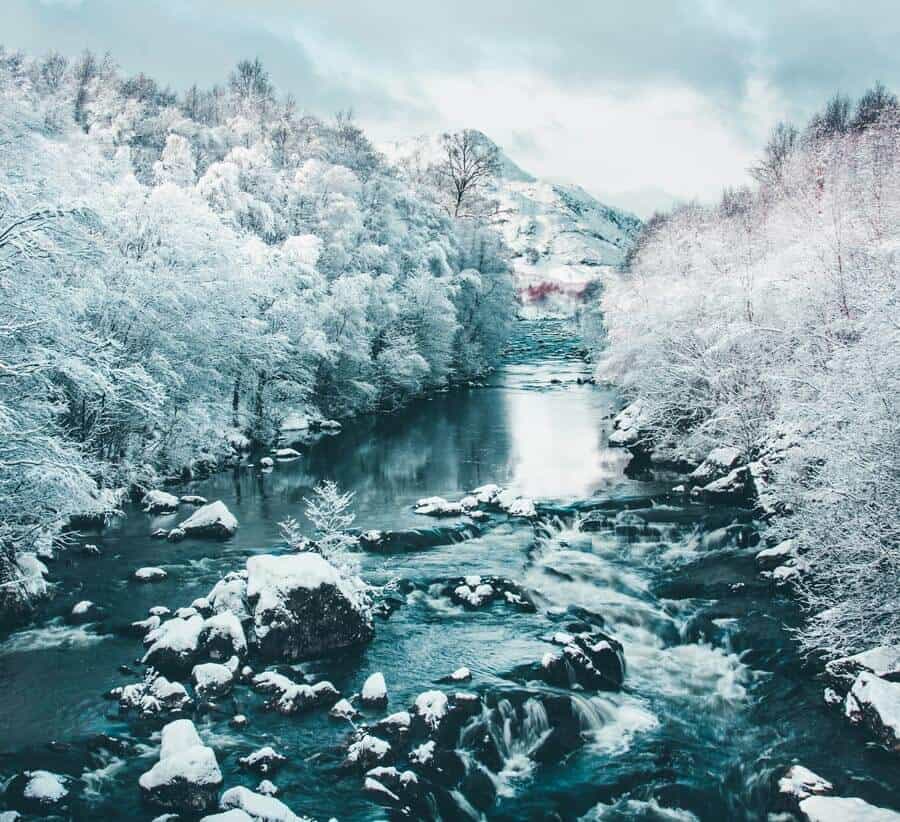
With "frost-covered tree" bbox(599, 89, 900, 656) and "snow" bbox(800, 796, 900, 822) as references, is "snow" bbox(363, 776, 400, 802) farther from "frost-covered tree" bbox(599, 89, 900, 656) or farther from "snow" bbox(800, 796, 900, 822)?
"frost-covered tree" bbox(599, 89, 900, 656)

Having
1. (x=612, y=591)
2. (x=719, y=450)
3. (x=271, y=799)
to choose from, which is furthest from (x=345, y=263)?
(x=271, y=799)

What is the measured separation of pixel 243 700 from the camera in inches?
472

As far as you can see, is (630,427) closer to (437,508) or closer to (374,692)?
(437,508)

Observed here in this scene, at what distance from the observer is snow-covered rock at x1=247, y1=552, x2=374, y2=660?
43.8 ft

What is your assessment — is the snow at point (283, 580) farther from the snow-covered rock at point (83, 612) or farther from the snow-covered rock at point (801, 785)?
the snow-covered rock at point (801, 785)

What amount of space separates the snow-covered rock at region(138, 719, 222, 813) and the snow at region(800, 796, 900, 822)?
8037 millimetres

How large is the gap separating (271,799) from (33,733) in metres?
4.31

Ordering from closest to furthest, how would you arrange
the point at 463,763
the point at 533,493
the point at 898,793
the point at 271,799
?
1. the point at 271,799
2. the point at 898,793
3. the point at 463,763
4. the point at 533,493

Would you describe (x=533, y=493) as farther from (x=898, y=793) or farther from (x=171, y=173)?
(x=171, y=173)

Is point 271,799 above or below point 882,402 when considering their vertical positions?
below

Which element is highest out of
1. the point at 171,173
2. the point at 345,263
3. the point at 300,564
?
the point at 171,173

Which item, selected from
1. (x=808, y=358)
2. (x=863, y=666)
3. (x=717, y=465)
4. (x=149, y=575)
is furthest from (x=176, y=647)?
(x=717, y=465)

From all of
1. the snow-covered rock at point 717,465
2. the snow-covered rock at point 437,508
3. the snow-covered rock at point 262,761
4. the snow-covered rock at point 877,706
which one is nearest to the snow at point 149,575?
the snow-covered rock at point 262,761

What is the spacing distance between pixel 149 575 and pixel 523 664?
360 inches
